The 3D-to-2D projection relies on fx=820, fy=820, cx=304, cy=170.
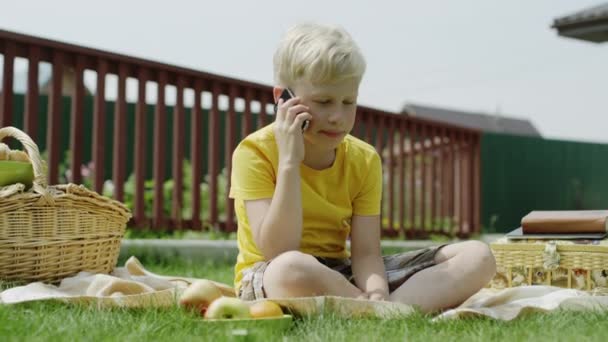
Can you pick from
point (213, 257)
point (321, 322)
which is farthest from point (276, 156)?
point (213, 257)

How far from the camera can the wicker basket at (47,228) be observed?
3277mm

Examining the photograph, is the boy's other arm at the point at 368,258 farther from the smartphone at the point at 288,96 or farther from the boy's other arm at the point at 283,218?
the smartphone at the point at 288,96

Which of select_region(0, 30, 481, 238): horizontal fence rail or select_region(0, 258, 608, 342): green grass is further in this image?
select_region(0, 30, 481, 238): horizontal fence rail

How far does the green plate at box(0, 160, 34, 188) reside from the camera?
332 centimetres

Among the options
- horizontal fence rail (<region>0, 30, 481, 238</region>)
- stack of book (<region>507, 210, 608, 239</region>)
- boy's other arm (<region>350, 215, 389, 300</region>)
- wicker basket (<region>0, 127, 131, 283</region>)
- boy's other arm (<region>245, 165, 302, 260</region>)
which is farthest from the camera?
horizontal fence rail (<region>0, 30, 481, 238</region>)

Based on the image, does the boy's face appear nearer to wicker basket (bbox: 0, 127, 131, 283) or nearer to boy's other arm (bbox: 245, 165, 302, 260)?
boy's other arm (bbox: 245, 165, 302, 260)

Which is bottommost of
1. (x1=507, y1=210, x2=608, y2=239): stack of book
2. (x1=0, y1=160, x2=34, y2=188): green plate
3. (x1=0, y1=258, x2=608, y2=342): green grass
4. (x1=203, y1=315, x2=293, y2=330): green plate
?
(x1=0, y1=258, x2=608, y2=342): green grass

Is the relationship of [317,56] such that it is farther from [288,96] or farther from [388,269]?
[388,269]

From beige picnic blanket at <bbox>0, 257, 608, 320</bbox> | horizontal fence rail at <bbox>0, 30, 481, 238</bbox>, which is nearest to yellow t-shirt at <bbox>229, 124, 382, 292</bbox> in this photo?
beige picnic blanket at <bbox>0, 257, 608, 320</bbox>

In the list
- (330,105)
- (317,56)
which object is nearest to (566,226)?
(330,105)

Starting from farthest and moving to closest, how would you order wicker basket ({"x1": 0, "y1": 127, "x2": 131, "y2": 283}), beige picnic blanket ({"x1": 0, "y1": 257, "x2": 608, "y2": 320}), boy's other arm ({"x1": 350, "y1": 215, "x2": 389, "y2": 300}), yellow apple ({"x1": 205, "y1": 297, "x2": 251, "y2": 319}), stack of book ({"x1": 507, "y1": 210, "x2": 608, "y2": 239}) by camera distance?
1. stack of book ({"x1": 507, "y1": 210, "x2": 608, "y2": 239})
2. wicker basket ({"x1": 0, "y1": 127, "x2": 131, "y2": 283})
3. boy's other arm ({"x1": 350, "y1": 215, "x2": 389, "y2": 300})
4. beige picnic blanket ({"x1": 0, "y1": 257, "x2": 608, "y2": 320})
5. yellow apple ({"x1": 205, "y1": 297, "x2": 251, "y2": 319})

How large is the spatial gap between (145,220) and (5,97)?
55.6 inches

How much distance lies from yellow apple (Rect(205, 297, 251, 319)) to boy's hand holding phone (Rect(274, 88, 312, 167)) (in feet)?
1.80

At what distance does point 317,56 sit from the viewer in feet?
8.67
